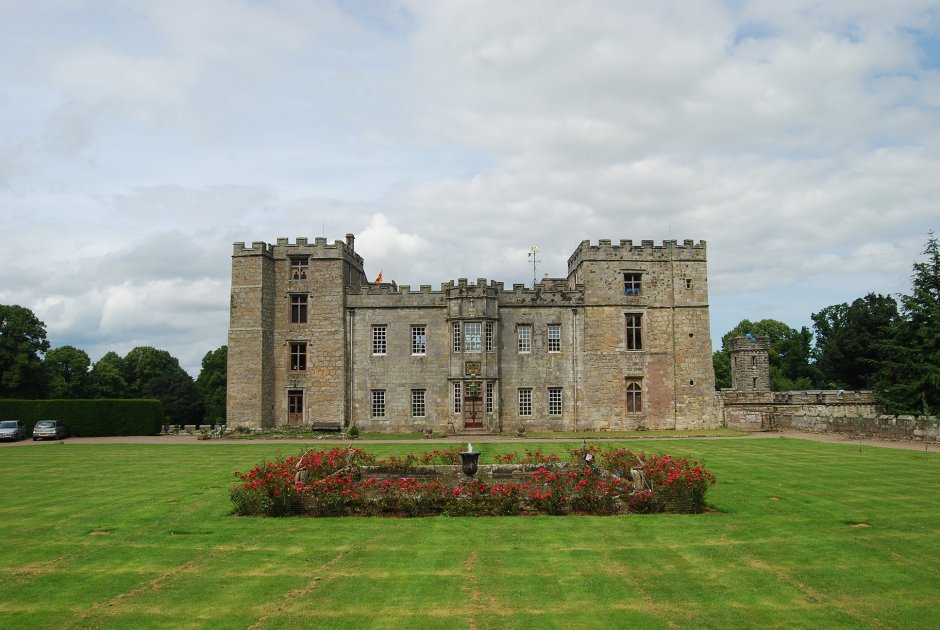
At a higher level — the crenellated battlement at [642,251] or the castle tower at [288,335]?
the crenellated battlement at [642,251]

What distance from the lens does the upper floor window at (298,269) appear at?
4191 centimetres

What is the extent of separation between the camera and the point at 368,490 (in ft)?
53.4

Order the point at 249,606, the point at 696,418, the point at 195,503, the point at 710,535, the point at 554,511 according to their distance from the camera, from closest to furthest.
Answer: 1. the point at 249,606
2. the point at 710,535
3. the point at 554,511
4. the point at 195,503
5. the point at 696,418

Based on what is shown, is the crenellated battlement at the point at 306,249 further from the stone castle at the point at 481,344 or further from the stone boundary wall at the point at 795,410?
the stone boundary wall at the point at 795,410

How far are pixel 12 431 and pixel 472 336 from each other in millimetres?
27161

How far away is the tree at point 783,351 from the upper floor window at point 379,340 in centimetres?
4678

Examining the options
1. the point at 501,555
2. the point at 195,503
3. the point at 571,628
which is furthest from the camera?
the point at 195,503

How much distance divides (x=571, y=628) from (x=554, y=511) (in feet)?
21.2

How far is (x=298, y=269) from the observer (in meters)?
42.0

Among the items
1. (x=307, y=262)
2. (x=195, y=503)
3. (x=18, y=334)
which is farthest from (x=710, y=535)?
(x=18, y=334)

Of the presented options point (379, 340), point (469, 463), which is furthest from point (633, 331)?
point (469, 463)

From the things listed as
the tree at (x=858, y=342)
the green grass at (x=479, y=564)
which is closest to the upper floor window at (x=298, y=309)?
the green grass at (x=479, y=564)

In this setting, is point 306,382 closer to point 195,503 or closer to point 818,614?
point 195,503

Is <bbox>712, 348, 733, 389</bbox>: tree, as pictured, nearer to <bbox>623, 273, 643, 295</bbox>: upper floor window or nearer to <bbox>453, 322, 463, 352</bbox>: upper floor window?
<bbox>623, 273, 643, 295</bbox>: upper floor window
